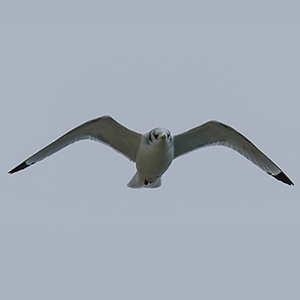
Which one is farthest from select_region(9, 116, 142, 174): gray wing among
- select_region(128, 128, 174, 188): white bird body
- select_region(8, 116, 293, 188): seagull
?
select_region(128, 128, 174, 188): white bird body

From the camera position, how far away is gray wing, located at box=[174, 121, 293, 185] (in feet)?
32.2

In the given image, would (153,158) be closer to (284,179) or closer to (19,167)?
(19,167)

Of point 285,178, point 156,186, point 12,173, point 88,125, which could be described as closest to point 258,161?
point 285,178

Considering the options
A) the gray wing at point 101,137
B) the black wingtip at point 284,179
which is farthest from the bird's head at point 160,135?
the black wingtip at point 284,179

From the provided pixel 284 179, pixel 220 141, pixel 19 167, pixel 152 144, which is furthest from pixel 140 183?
pixel 284 179

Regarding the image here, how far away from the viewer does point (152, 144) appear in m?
9.30

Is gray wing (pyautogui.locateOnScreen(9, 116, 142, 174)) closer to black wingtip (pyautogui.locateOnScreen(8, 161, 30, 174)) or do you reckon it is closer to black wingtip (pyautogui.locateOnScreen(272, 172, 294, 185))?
black wingtip (pyautogui.locateOnScreen(8, 161, 30, 174))

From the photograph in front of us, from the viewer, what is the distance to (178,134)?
32.1 ft

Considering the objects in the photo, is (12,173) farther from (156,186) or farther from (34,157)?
(156,186)

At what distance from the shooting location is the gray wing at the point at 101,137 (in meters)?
9.59

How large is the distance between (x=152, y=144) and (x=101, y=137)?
823 mm

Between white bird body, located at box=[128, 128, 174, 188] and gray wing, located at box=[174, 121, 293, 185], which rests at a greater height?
gray wing, located at box=[174, 121, 293, 185]

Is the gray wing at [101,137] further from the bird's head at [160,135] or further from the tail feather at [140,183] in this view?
the bird's head at [160,135]

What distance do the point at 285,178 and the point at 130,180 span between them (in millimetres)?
1934
